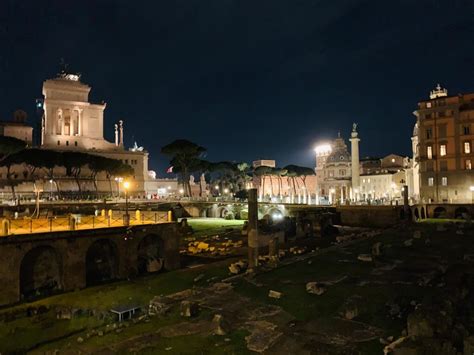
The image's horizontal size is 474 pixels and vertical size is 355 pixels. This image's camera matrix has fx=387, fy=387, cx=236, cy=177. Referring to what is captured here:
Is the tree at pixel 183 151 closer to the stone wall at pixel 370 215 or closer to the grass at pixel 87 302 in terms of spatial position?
the stone wall at pixel 370 215

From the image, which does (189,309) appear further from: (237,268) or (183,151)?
(183,151)

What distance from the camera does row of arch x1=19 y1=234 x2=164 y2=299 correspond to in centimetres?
2238

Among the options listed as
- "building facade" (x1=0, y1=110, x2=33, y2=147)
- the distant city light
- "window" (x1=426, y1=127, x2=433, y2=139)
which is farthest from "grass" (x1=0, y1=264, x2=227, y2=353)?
the distant city light

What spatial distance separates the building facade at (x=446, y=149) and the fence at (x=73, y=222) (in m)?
44.7

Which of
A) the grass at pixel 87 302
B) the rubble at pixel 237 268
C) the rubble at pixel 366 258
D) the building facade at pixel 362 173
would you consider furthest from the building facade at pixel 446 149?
the grass at pixel 87 302

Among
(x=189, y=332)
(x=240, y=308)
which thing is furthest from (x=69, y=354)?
(x=240, y=308)

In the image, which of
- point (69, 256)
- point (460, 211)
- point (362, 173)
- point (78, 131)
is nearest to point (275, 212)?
point (460, 211)

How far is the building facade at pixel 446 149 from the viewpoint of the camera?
5744 cm

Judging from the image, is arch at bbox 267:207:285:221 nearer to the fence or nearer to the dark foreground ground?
the fence

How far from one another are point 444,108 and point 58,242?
58.2 meters

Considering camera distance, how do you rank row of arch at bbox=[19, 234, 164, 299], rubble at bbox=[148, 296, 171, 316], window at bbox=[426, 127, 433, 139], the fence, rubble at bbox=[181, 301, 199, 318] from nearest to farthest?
rubble at bbox=[181, 301, 199, 318]
rubble at bbox=[148, 296, 171, 316]
row of arch at bbox=[19, 234, 164, 299]
the fence
window at bbox=[426, 127, 433, 139]

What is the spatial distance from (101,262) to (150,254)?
3638 mm

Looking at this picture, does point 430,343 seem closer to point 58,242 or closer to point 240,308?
point 240,308

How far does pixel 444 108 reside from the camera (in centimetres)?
5978
